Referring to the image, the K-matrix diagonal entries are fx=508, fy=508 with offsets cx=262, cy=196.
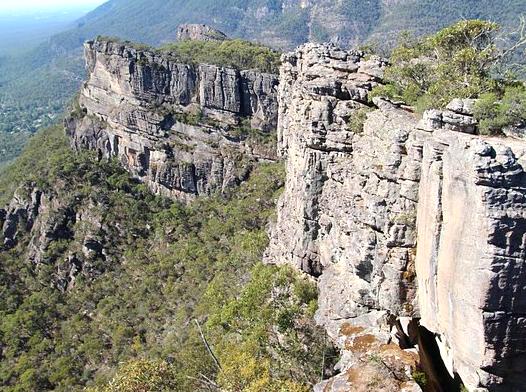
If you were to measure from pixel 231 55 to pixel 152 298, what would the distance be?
4661cm

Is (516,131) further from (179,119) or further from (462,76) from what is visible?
(179,119)

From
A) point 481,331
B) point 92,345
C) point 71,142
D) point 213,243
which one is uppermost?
point 481,331

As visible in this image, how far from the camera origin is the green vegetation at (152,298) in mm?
25125

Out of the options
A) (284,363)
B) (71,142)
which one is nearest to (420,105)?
(284,363)

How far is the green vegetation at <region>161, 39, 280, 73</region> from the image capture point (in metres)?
82.6

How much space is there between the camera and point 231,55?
8644 cm

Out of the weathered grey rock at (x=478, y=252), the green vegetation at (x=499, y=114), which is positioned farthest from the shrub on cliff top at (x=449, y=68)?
the weathered grey rock at (x=478, y=252)

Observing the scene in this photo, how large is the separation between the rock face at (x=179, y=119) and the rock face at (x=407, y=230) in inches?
1824

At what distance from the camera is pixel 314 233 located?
28297mm

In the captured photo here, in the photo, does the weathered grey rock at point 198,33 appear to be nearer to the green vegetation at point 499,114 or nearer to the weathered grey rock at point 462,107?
the weathered grey rock at point 462,107

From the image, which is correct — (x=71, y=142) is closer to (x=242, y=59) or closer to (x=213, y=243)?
(x=242, y=59)

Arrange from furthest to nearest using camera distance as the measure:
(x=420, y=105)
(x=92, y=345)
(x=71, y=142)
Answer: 1. (x=71, y=142)
2. (x=92, y=345)
3. (x=420, y=105)

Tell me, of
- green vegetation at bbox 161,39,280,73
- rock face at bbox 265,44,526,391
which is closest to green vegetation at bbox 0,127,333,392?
rock face at bbox 265,44,526,391

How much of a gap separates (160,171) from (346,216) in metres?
60.1
